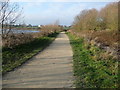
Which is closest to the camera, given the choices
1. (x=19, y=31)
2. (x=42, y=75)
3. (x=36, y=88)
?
(x=36, y=88)

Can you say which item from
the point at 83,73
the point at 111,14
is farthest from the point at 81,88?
the point at 111,14

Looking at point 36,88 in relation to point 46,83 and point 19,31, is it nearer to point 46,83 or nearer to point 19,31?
point 46,83

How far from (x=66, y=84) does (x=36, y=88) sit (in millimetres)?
1024

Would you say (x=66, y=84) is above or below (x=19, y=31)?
below

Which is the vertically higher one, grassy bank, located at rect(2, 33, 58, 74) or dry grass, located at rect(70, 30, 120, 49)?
dry grass, located at rect(70, 30, 120, 49)

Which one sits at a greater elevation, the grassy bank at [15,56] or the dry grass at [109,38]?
the dry grass at [109,38]

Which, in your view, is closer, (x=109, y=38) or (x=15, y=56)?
(x=15, y=56)

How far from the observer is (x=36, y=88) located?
20.2ft

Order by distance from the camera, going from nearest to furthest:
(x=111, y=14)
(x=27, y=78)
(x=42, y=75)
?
(x=27, y=78) → (x=42, y=75) → (x=111, y=14)

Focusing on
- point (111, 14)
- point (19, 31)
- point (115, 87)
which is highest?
point (111, 14)

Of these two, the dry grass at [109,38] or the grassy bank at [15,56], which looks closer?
the grassy bank at [15,56]

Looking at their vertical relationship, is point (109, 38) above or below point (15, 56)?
above

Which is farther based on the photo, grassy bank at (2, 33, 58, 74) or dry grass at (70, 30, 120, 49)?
dry grass at (70, 30, 120, 49)

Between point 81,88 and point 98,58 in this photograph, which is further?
point 98,58
